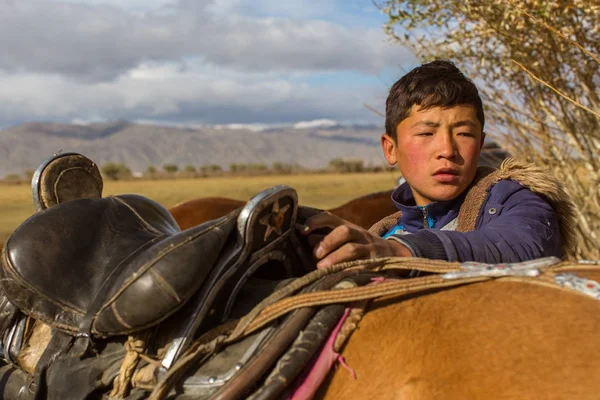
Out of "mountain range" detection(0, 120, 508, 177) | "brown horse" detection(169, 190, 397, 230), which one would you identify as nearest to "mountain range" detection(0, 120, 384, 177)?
"mountain range" detection(0, 120, 508, 177)

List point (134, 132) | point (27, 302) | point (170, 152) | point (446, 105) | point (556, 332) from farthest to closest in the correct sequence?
point (134, 132) → point (170, 152) → point (446, 105) → point (27, 302) → point (556, 332)

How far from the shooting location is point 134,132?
10656 cm

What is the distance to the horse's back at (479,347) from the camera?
1.04 m

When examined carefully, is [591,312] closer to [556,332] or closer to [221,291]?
[556,332]

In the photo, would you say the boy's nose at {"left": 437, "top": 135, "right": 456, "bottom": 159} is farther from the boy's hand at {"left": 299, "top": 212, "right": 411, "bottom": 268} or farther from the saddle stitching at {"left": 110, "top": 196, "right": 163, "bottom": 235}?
the saddle stitching at {"left": 110, "top": 196, "right": 163, "bottom": 235}

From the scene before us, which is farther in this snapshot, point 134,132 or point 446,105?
point 134,132

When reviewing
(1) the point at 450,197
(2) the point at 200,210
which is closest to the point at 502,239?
(1) the point at 450,197

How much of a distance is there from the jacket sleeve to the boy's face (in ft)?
0.76

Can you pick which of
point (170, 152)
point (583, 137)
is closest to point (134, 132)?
point (170, 152)

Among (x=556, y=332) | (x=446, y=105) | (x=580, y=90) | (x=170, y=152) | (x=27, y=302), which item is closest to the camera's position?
(x=556, y=332)

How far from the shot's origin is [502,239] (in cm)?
149

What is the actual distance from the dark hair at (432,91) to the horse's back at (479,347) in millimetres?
732

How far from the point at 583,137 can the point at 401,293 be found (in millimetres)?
4037

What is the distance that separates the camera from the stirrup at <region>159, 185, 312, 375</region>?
4.18ft
